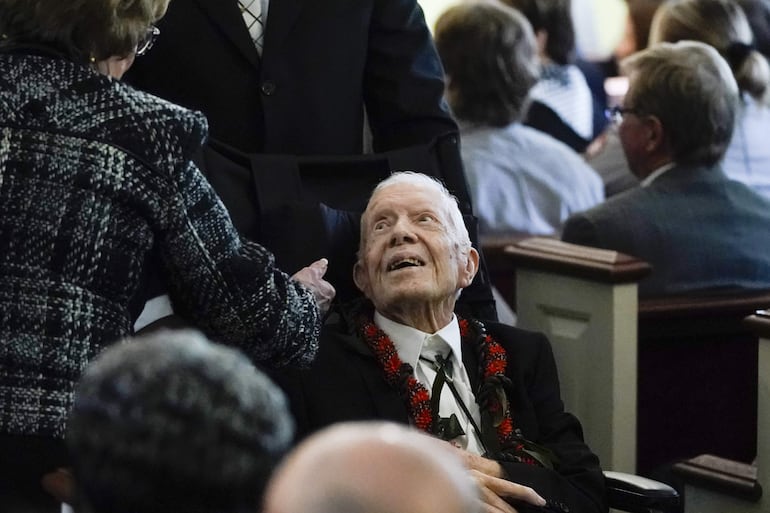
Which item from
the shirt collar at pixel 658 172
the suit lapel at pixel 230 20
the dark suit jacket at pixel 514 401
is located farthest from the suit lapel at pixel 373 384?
the shirt collar at pixel 658 172

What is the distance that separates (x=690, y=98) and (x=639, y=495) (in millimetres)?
1527

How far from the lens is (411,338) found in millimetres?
2961

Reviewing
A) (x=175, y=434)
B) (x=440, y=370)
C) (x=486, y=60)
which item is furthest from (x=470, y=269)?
(x=175, y=434)

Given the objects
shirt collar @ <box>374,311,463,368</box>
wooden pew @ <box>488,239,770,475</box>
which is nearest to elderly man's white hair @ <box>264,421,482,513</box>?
shirt collar @ <box>374,311,463,368</box>

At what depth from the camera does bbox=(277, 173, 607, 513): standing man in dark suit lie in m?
2.82

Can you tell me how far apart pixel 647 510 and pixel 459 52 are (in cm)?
227

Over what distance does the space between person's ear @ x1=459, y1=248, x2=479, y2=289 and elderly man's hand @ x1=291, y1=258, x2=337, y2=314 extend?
11.6 inches

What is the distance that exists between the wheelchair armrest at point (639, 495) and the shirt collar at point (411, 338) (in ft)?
1.25

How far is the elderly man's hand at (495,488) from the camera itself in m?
2.68

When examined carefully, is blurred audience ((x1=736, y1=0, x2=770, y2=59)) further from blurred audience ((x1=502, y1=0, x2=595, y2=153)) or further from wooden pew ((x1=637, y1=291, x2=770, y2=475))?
wooden pew ((x1=637, y1=291, x2=770, y2=475))

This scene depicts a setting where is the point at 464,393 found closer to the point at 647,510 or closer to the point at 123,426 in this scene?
the point at 647,510

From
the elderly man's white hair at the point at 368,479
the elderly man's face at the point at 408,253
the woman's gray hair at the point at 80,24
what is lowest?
the elderly man's face at the point at 408,253

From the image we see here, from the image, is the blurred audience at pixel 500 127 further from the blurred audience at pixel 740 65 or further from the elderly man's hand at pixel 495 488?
the elderly man's hand at pixel 495 488

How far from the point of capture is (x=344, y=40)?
3.32m
